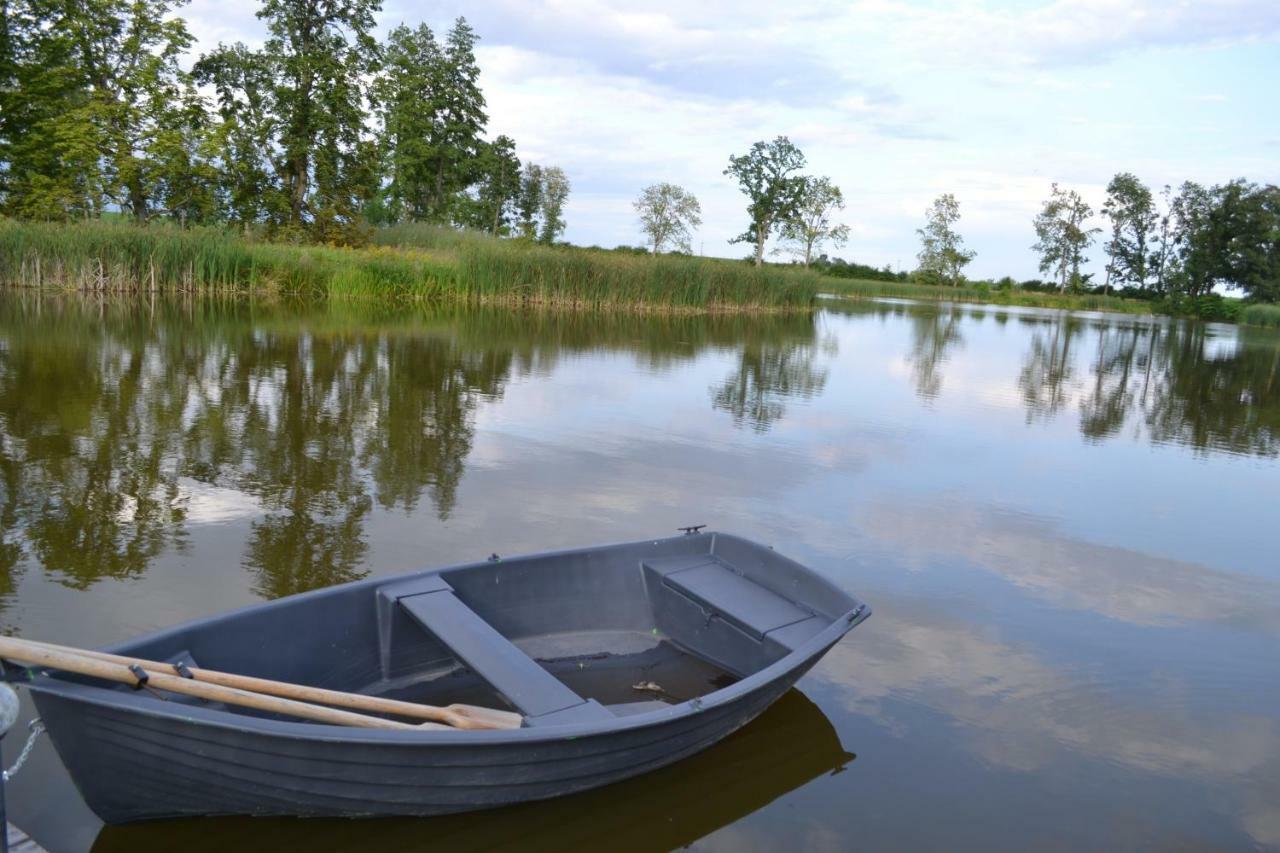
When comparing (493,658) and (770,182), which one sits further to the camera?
(770,182)

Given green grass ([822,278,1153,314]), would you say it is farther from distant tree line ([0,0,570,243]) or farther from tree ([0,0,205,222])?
tree ([0,0,205,222])

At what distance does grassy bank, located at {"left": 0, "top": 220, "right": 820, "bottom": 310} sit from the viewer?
21.3 metres

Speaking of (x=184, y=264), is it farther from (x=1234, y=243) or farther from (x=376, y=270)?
(x=1234, y=243)

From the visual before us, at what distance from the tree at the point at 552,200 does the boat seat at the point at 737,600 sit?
47186 mm

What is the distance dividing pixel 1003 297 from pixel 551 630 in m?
69.1

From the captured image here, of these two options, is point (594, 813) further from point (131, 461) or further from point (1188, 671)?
point (131, 461)

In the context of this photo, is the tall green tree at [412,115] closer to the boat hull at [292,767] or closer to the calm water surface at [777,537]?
the calm water surface at [777,537]

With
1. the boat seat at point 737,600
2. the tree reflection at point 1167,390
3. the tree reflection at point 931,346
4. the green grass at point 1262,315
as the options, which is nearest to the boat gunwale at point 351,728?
the boat seat at point 737,600

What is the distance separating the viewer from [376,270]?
1013 inches

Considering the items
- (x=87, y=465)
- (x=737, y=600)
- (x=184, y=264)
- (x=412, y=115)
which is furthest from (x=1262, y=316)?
(x=87, y=465)

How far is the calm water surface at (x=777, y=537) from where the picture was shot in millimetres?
3852

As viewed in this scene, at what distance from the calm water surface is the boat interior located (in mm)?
462

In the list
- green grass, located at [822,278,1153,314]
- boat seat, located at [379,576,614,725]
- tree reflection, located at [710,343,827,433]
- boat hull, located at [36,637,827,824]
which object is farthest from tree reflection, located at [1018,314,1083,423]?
green grass, located at [822,278,1153,314]

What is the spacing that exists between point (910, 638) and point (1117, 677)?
114 centimetres
